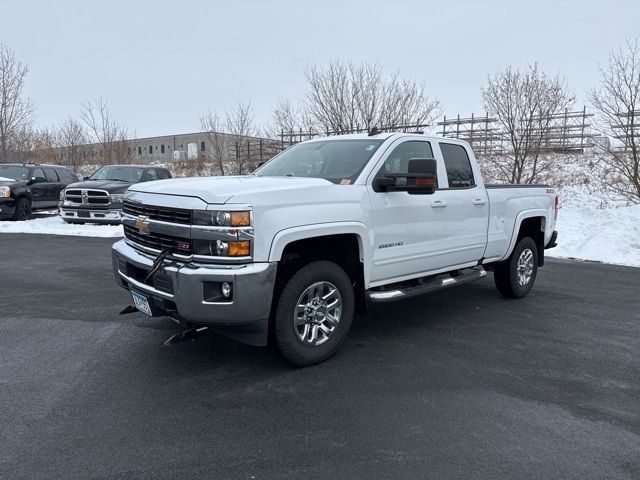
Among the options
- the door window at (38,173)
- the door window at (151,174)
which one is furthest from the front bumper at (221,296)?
the door window at (38,173)

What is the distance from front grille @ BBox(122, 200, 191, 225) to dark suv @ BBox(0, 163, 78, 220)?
38.3 ft

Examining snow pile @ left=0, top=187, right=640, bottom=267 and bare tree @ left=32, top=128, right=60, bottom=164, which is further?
bare tree @ left=32, top=128, right=60, bottom=164

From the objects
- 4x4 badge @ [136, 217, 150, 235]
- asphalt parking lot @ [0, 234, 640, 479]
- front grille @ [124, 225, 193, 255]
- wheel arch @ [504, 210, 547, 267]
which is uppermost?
4x4 badge @ [136, 217, 150, 235]

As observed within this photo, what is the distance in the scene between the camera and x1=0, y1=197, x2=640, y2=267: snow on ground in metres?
9.97

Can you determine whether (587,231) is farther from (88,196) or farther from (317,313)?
(88,196)

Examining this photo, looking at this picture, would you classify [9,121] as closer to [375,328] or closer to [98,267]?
[98,267]

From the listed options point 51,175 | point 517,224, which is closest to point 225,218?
point 517,224

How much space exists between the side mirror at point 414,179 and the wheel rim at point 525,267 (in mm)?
2805

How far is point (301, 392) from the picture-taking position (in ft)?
11.8

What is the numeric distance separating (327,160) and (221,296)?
80.2 inches

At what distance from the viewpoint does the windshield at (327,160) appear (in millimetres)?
4579

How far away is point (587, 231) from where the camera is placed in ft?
40.1

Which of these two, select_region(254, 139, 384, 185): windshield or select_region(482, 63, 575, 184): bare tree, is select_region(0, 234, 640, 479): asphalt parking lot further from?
select_region(482, 63, 575, 184): bare tree

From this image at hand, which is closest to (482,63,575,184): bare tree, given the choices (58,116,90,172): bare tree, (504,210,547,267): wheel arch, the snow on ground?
the snow on ground
